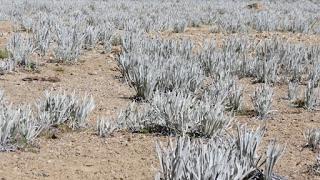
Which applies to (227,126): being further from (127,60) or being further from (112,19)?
(112,19)

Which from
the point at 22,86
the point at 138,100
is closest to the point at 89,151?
the point at 138,100

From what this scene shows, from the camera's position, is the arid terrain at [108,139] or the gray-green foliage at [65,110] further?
the gray-green foliage at [65,110]

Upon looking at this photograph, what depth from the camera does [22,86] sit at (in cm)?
714

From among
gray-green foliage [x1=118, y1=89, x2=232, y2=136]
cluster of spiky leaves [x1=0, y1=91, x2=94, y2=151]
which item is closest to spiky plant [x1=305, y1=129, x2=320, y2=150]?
gray-green foliage [x1=118, y1=89, x2=232, y2=136]

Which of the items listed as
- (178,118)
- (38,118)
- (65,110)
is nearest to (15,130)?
(38,118)

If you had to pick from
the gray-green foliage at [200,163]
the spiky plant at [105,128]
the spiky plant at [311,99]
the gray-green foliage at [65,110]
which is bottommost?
the spiky plant at [311,99]

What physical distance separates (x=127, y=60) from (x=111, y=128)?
306cm

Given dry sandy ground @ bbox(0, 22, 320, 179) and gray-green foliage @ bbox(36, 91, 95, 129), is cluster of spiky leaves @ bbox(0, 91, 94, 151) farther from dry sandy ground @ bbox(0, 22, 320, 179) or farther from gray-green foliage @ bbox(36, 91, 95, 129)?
dry sandy ground @ bbox(0, 22, 320, 179)

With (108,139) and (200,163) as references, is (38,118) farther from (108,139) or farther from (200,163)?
(200,163)

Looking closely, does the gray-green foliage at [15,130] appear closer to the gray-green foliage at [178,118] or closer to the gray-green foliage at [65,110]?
the gray-green foliage at [65,110]

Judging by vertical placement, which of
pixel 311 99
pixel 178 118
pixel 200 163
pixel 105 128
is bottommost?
pixel 311 99

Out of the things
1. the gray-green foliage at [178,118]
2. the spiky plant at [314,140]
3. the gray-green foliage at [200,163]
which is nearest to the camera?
the gray-green foliage at [200,163]

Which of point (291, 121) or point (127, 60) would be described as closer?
point (291, 121)

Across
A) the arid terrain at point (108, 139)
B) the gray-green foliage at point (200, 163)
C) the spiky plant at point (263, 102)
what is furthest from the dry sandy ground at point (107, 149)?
the gray-green foliage at point (200, 163)
